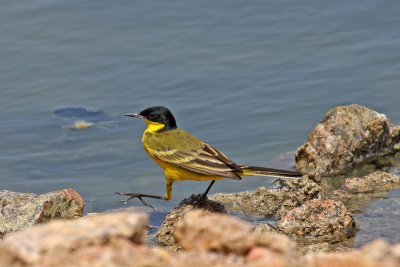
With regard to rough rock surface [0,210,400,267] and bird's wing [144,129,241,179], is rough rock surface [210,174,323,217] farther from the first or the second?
rough rock surface [0,210,400,267]

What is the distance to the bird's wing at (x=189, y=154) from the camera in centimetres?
975

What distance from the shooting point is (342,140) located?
12.2 meters

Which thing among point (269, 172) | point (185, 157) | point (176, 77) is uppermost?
point (185, 157)

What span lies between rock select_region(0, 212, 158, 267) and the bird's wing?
15.3 ft

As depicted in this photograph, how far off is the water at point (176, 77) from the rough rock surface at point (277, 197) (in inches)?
65.6

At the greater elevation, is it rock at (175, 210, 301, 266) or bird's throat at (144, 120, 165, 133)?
rock at (175, 210, 301, 266)

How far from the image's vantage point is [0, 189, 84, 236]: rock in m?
9.59

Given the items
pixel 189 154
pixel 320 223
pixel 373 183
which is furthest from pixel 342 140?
pixel 320 223

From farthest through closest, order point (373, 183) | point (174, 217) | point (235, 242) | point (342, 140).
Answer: point (342, 140), point (373, 183), point (174, 217), point (235, 242)

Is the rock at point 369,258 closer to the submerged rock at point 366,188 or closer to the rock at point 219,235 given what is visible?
the rock at point 219,235

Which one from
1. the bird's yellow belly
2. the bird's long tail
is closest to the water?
the bird's yellow belly

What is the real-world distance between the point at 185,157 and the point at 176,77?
232 inches

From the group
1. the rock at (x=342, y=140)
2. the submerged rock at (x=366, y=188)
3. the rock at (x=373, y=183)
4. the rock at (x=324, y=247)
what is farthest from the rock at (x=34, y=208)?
the rock at (x=342, y=140)

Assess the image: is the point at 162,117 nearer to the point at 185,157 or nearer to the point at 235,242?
the point at 185,157
